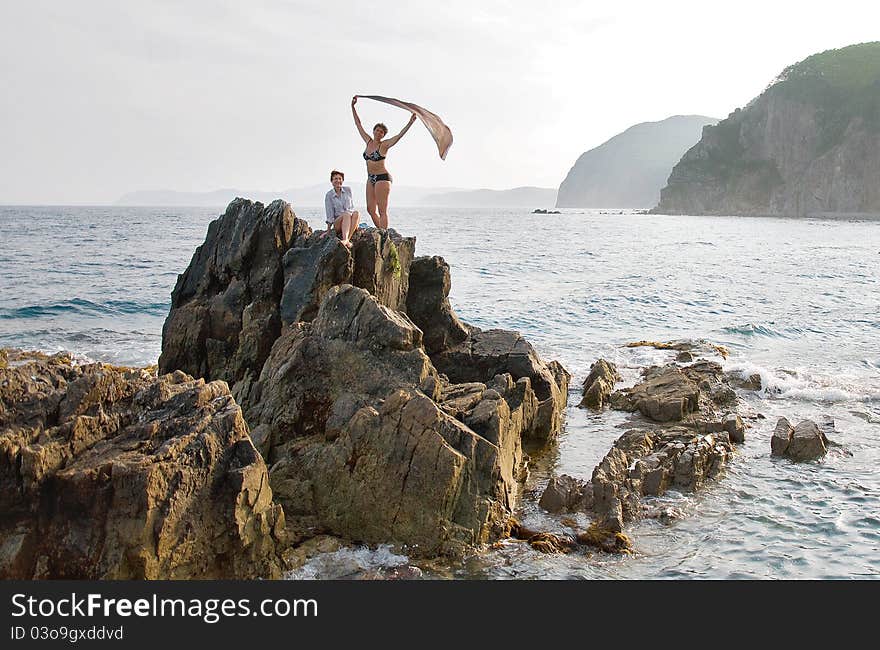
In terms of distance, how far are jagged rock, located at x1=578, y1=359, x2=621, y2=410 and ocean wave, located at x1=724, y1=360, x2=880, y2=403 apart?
3272 millimetres

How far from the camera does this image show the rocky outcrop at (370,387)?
311 inches

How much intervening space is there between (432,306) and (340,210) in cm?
258

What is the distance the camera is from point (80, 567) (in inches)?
235

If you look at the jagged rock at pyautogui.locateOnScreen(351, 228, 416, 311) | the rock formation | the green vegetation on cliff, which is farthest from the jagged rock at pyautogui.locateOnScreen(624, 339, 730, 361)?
the green vegetation on cliff

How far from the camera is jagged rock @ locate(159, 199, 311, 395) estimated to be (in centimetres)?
1195

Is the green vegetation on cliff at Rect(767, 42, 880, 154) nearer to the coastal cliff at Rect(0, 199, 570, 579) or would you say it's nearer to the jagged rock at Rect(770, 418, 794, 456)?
the jagged rock at Rect(770, 418, 794, 456)

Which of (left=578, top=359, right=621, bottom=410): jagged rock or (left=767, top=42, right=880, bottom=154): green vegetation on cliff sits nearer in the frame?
(left=578, top=359, right=621, bottom=410): jagged rock

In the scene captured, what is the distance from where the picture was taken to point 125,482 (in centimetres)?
604

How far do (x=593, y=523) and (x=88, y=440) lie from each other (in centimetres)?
566

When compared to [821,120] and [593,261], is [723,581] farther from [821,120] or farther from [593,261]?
[821,120]

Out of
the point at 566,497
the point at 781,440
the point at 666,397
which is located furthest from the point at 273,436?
the point at 781,440

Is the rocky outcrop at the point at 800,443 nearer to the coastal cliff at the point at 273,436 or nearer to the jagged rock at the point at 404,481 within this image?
the coastal cliff at the point at 273,436

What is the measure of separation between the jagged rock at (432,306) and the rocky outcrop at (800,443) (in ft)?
18.9

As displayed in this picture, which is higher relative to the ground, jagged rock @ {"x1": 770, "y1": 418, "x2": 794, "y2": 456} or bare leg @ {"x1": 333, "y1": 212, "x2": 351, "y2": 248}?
bare leg @ {"x1": 333, "y1": 212, "x2": 351, "y2": 248}
